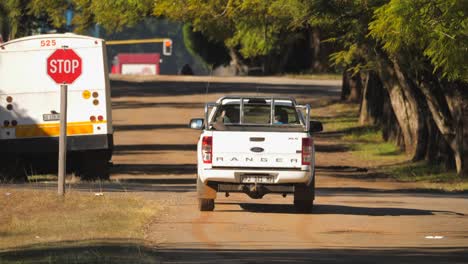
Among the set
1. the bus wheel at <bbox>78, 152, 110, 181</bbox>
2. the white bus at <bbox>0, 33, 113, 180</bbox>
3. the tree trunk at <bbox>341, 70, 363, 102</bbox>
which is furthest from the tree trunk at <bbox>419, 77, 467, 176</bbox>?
the tree trunk at <bbox>341, 70, 363, 102</bbox>

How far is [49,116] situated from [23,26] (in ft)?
49.9

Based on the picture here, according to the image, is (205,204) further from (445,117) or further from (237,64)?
(237,64)

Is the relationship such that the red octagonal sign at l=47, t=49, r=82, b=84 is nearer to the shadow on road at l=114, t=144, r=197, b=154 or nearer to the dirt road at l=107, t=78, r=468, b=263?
the dirt road at l=107, t=78, r=468, b=263

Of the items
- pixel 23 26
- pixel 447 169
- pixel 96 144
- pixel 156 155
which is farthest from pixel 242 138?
pixel 23 26

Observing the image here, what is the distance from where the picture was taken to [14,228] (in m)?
16.9

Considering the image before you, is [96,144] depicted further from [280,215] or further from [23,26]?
[23,26]

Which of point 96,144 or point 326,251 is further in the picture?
point 96,144

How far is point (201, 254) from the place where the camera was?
14.2 m

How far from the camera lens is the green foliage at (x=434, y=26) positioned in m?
21.8

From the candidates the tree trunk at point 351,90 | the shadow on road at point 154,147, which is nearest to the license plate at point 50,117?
the shadow on road at point 154,147

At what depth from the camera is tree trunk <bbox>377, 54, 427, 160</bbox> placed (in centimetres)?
3512

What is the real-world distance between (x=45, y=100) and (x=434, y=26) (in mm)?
8731

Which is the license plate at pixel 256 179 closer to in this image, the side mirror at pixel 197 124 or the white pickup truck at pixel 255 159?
the white pickup truck at pixel 255 159

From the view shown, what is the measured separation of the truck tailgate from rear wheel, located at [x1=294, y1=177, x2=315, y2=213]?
1.94ft
